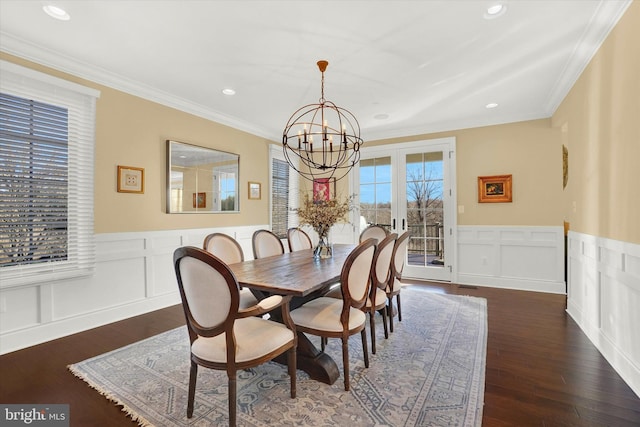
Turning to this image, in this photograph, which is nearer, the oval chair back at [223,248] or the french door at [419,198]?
the oval chair back at [223,248]

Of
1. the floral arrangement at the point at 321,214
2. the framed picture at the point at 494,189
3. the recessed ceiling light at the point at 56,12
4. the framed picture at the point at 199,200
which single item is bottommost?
the floral arrangement at the point at 321,214

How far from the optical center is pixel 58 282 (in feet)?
9.45

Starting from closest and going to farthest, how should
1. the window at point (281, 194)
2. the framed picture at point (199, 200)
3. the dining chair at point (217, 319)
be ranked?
the dining chair at point (217, 319), the framed picture at point (199, 200), the window at point (281, 194)

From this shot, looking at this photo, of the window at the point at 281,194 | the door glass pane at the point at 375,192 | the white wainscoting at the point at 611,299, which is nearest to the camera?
the white wainscoting at the point at 611,299

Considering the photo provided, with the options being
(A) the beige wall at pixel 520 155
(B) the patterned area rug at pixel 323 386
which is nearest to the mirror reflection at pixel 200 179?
(A) the beige wall at pixel 520 155

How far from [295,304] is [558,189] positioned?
4117 millimetres

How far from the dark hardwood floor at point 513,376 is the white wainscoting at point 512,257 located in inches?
45.3

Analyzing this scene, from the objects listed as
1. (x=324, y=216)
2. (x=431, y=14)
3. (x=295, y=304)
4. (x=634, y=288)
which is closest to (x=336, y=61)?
(x=431, y=14)

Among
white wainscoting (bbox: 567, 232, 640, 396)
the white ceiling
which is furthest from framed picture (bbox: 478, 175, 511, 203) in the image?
white wainscoting (bbox: 567, 232, 640, 396)

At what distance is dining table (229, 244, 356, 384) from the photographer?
192 cm

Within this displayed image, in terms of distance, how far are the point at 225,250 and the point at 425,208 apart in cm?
349

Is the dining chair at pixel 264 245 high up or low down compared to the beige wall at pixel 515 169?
down

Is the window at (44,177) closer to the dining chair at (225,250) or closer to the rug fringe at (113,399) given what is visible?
the rug fringe at (113,399)

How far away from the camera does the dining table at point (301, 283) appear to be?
192 centimetres
